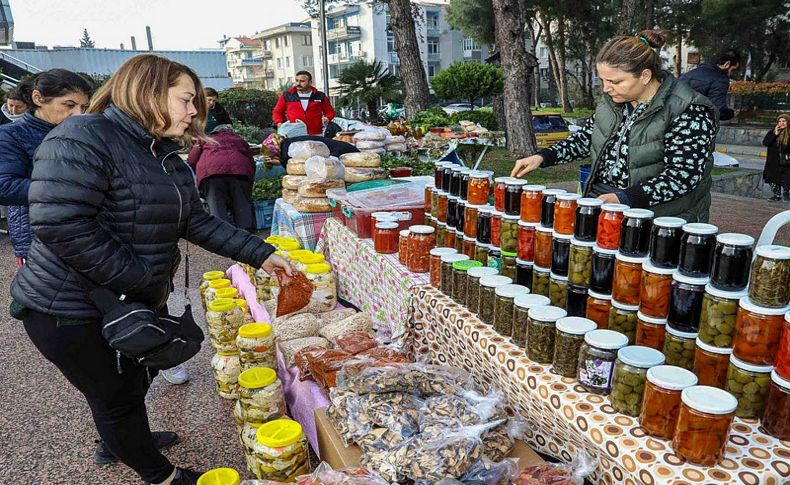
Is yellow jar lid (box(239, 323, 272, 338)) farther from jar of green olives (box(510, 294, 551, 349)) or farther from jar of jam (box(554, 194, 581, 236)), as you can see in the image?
jar of jam (box(554, 194, 581, 236))

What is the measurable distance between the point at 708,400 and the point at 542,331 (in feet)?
1.65

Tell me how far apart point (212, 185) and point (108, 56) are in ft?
86.0

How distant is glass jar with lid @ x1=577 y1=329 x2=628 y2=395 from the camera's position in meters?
1.36

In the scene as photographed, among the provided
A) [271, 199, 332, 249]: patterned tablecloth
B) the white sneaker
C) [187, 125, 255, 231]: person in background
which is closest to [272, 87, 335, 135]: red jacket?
[187, 125, 255, 231]: person in background

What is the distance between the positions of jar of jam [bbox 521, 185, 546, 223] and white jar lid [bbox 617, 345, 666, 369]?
665 mm

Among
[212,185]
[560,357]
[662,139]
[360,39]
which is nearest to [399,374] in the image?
[560,357]

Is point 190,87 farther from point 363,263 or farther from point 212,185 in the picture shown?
point 212,185

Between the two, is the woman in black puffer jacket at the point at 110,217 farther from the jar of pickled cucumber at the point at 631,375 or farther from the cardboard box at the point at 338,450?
the jar of pickled cucumber at the point at 631,375

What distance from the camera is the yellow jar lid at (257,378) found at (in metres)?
2.22

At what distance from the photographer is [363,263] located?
3143 mm

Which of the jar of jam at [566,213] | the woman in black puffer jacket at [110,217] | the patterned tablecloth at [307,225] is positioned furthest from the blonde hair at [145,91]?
the patterned tablecloth at [307,225]

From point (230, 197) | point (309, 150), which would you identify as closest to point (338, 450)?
point (309, 150)

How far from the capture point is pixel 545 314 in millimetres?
1560

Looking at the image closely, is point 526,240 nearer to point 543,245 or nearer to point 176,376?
point 543,245
